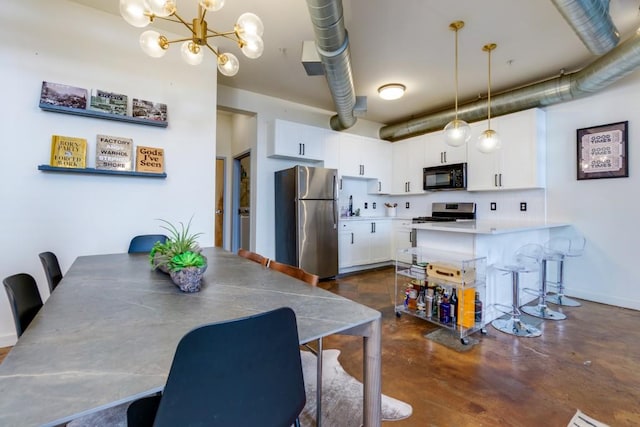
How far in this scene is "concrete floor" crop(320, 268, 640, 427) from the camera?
1603 millimetres

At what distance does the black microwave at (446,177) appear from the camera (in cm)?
441

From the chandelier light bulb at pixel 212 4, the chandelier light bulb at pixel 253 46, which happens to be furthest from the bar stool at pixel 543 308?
the chandelier light bulb at pixel 212 4

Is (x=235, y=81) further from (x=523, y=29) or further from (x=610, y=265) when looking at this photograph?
(x=610, y=265)

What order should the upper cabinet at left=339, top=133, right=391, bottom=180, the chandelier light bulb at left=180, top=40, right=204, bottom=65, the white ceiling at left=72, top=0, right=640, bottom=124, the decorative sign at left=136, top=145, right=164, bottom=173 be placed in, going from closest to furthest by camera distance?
the chandelier light bulb at left=180, top=40, right=204, bottom=65
the white ceiling at left=72, top=0, right=640, bottom=124
the decorative sign at left=136, top=145, right=164, bottom=173
the upper cabinet at left=339, top=133, right=391, bottom=180

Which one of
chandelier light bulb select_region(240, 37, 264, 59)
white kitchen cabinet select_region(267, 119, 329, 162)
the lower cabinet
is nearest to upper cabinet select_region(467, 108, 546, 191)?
the lower cabinet

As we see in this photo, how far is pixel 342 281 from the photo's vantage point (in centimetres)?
436

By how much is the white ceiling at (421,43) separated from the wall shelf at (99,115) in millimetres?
927

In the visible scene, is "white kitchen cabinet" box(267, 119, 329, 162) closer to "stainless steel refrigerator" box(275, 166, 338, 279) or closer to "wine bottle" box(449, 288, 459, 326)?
"stainless steel refrigerator" box(275, 166, 338, 279)

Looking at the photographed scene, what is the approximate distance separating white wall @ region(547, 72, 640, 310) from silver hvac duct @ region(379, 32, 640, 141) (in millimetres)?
357

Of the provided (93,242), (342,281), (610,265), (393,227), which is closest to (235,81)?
(93,242)

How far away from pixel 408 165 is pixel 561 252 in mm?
2660

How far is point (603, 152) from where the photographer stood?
3.35 metres

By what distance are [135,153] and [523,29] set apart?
3.94 meters

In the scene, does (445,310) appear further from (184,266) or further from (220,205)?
(220,205)
